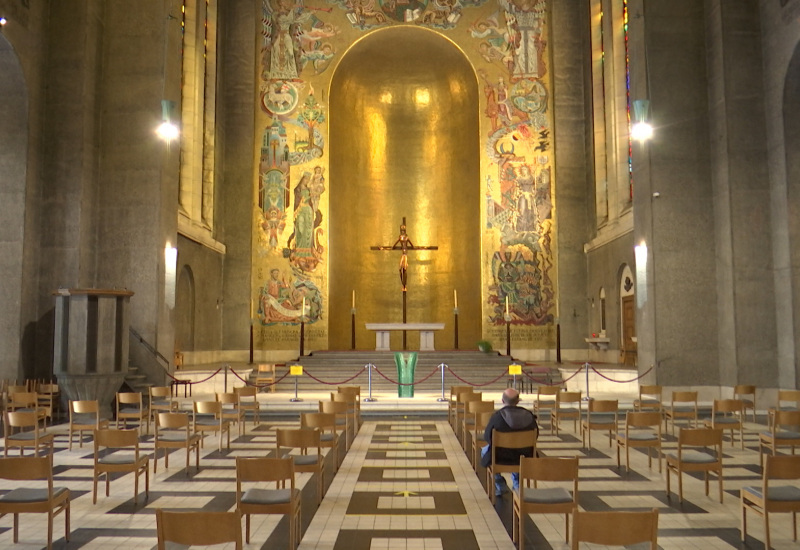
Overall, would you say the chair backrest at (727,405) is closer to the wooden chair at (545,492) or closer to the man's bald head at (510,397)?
the man's bald head at (510,397)

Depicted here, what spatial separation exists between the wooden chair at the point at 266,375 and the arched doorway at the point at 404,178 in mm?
6948

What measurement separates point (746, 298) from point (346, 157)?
50.2ft

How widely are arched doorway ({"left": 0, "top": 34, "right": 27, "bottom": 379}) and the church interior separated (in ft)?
0.15

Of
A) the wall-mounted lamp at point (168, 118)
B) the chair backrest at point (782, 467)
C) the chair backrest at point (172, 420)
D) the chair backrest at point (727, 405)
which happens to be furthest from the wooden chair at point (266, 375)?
the chair backrest at point (782, 467)

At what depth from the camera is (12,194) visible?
14.4 meters

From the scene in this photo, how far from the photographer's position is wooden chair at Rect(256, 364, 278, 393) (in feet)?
57.3

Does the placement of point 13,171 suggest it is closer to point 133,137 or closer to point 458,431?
point 133,137

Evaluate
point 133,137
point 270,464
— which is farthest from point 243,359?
point 270,464

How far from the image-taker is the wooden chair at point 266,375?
687 inches

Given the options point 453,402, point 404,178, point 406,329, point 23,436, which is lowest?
point 453,402

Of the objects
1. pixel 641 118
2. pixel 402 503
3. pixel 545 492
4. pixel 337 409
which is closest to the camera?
pixel 545 492

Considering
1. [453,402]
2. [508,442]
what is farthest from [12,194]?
[508,442]

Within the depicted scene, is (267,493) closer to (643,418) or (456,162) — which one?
(643,418)

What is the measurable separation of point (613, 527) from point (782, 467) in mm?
2356
